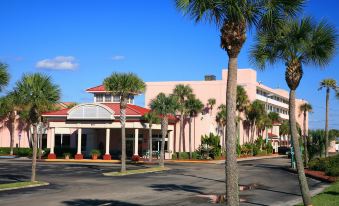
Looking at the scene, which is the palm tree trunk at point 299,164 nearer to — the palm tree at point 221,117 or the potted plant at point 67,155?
the potted plant at point 67,155

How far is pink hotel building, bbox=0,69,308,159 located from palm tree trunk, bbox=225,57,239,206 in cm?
4140

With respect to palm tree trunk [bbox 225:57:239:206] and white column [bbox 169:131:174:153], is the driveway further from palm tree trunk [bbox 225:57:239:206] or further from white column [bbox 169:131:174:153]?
white column [bbox 169:131:174:153]

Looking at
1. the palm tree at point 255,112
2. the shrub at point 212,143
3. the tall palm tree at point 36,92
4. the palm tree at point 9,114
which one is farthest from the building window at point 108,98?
the tall palm tree at point 36,92

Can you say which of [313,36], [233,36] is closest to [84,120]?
[313,36]

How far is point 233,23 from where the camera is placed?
1173 cm

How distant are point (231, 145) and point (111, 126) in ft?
142

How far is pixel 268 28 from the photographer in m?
13.1

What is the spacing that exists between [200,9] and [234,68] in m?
1.86

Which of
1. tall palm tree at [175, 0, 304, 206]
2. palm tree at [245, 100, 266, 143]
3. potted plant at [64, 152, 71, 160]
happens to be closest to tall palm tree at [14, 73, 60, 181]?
tall palm tree at [175, 0, 304, 206]

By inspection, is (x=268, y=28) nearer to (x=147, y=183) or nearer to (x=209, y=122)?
(x=147, y=183)

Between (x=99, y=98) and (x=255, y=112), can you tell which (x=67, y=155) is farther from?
(x=255, y=112)

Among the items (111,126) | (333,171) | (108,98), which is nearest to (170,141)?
(111,126)

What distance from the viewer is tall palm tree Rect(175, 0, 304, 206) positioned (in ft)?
36.0

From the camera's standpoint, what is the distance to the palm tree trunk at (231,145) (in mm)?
10789
